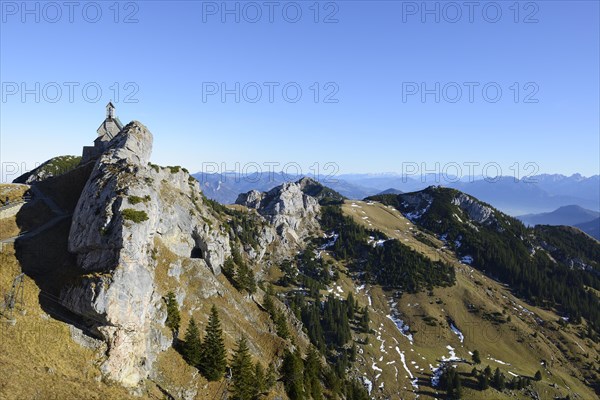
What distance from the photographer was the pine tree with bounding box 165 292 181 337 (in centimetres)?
5634

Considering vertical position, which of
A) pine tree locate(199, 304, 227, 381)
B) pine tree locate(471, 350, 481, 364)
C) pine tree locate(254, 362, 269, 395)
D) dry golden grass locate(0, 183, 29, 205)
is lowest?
pine tree locate(471, 350, 481, 364)

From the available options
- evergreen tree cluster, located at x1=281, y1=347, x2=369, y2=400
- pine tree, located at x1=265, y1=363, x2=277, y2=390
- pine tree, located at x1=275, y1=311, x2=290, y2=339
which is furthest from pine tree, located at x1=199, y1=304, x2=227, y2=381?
pine tree, located at x1=275, y1=311, x2=290, y2=339

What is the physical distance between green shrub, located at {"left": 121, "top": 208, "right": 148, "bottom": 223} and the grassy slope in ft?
334

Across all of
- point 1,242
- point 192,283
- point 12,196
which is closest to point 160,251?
point 192,283

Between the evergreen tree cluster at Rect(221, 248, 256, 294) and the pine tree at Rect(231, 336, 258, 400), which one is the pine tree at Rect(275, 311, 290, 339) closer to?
the evergreen tree cluster at Rect(221, 248, 256, 294)

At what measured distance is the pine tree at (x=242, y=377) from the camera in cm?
5356

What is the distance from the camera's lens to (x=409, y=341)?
494 ft

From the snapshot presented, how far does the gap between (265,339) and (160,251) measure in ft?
89.1

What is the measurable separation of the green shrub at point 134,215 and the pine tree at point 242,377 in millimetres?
24766

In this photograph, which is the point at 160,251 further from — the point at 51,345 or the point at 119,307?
the point at 51,345

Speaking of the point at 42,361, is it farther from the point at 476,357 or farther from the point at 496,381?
the point at 476,357

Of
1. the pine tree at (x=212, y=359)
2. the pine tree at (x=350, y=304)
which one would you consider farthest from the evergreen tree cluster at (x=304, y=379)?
the pine tree at (x=350, y=304)

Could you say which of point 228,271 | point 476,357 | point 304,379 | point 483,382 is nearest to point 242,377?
point 304,379

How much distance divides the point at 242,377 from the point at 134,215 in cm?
2834
